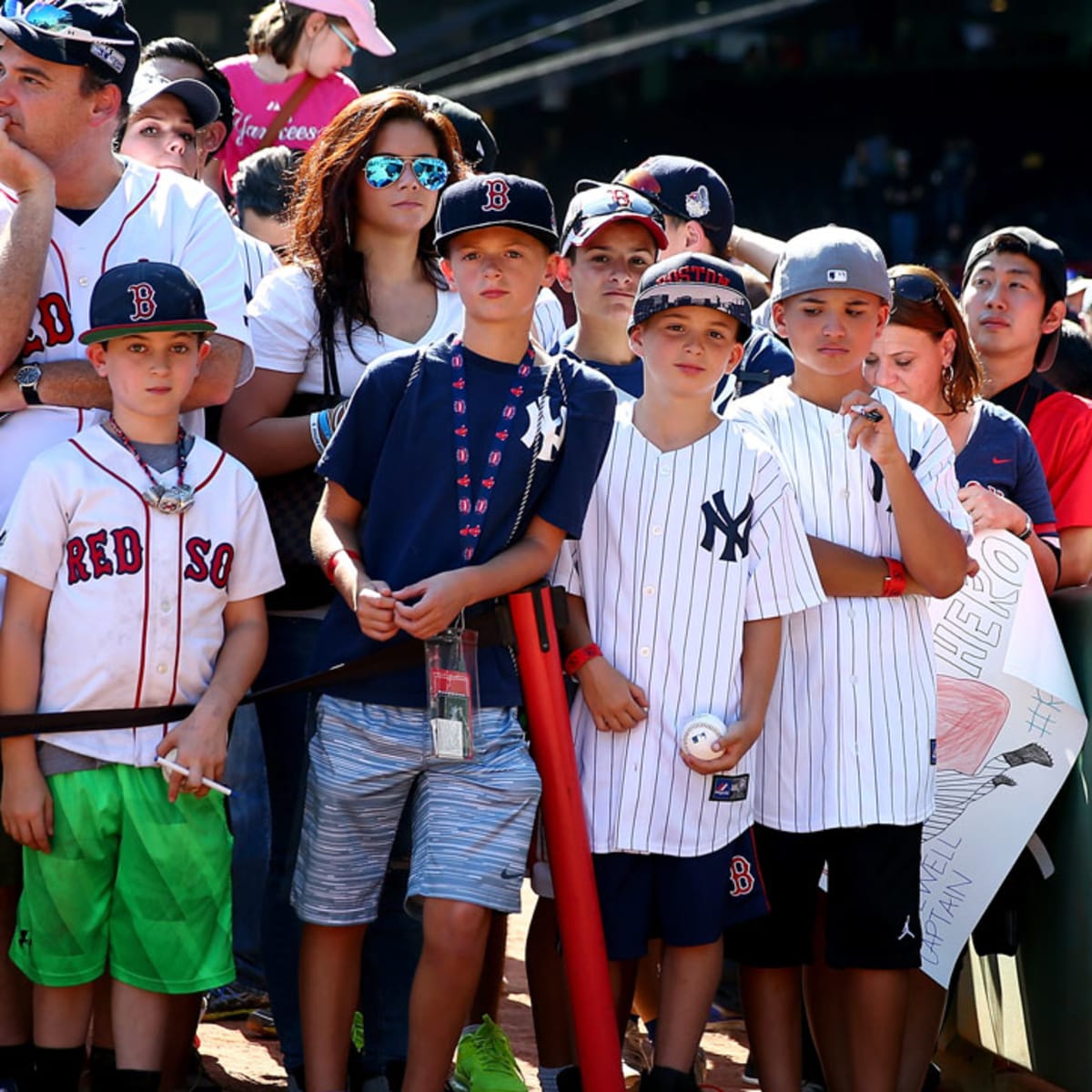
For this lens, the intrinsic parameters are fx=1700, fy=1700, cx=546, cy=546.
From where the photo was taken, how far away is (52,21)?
3.45m

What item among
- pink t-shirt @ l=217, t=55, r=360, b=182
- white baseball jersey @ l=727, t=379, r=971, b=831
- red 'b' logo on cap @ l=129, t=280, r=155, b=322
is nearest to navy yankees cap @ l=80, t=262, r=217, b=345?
red 'b' logo on cap @ l=129, t=280, r=155, b=322

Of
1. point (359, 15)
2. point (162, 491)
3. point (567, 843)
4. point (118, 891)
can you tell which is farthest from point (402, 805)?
point (359, 15)

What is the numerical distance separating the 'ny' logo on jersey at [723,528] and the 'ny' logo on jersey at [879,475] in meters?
0.38

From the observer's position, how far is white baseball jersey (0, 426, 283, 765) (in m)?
3.31

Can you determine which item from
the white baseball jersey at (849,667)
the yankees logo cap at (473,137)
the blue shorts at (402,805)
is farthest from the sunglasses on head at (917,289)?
the blue shorts at (402,805)

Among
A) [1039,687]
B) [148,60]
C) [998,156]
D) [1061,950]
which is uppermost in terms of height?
[998,156]

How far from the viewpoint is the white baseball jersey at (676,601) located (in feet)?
11.4

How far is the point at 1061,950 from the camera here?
4043 mm

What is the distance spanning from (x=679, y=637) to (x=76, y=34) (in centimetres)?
174

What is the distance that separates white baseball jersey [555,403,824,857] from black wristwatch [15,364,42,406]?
44.5 inches

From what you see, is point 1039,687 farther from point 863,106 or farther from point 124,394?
point 863,106

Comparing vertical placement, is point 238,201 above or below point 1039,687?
above

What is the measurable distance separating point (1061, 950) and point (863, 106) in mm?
18923

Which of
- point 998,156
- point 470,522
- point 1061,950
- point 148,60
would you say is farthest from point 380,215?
point 998,156
